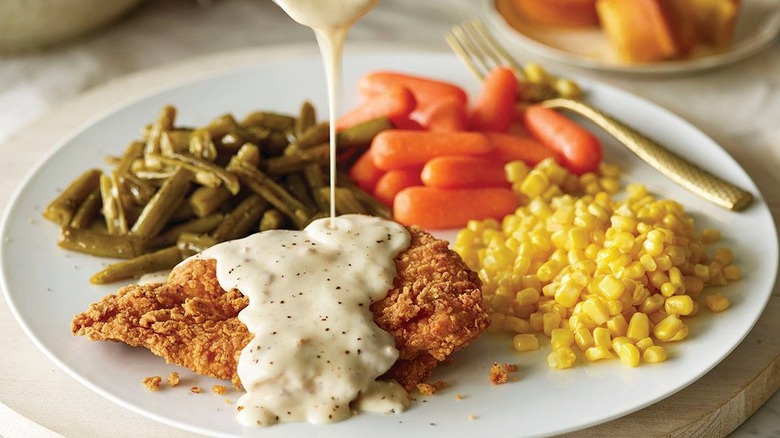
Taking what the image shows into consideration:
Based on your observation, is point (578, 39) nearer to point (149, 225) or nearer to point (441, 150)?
point (441, 150)

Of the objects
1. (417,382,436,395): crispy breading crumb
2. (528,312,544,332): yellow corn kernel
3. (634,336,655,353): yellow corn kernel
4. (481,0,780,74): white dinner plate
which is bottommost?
(417,382,436,395): crispy breading crumb

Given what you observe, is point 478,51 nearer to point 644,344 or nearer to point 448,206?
point 448,206

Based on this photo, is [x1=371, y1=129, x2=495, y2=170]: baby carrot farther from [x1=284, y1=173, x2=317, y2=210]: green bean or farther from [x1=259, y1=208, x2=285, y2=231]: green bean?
[x1=259, y1=208, x2=285, y2=231]: green bean

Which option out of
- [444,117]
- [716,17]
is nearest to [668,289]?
[444,117]

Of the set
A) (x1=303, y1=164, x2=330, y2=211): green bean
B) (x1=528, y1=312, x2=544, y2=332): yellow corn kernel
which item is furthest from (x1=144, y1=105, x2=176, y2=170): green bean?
(x1=528, y1=312, x2=544, y2=332): yellow corn kernel

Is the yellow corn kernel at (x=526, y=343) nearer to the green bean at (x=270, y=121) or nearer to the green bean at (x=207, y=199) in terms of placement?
the green bean at (x=207, y=199)

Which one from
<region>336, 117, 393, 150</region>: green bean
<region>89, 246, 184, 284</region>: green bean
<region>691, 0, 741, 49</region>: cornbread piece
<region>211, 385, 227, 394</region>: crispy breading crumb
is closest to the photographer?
<region>211, 385, 227, 394</region>: crispy breading crumb

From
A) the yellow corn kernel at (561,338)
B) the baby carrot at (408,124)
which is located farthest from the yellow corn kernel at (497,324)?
the baby carrot at (408,124)
